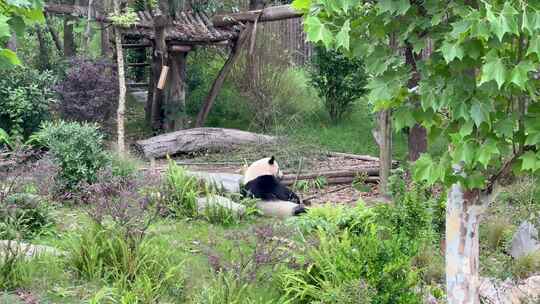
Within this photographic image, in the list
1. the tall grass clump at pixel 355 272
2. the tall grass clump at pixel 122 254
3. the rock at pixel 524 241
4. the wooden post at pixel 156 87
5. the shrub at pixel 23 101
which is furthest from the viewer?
the wooden post at pixel 156 87

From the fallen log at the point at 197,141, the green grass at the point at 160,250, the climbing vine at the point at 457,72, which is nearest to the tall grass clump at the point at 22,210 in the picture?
the green grass at the point at 160,250

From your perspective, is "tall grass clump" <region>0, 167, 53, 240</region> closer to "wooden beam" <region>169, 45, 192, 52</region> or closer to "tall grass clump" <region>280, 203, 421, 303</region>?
"tall grass clump" <region>280, 203, 421, 303</region>

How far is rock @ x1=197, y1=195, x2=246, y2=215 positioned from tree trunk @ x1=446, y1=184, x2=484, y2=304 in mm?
3993

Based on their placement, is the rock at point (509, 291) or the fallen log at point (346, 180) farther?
the fallen log at point (346, 180)

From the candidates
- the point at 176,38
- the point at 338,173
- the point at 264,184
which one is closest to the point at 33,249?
the point at 264,184

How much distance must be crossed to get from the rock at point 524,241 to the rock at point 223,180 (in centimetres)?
337

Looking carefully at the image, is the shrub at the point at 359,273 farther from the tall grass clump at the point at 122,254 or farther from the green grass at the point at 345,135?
the green grass at the point at 345,135

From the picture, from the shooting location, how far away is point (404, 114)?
384cm

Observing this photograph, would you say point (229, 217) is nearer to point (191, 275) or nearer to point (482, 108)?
point (191, 275)

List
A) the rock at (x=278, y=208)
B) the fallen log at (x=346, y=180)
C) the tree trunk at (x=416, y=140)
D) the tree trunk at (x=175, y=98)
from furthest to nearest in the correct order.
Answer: the tree trunk at (x=175, y=98) < the fallen log at (x=346, y=180) < the tree trunk at (x=416, y=140) < the rock at (x=278, y=208)

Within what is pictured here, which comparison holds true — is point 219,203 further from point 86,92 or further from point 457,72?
point 86,92

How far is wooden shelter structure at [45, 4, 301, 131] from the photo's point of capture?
42.5 ft

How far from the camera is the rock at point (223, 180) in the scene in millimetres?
8703

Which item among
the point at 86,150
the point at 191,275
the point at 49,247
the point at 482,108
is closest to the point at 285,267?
the point at 191,275
